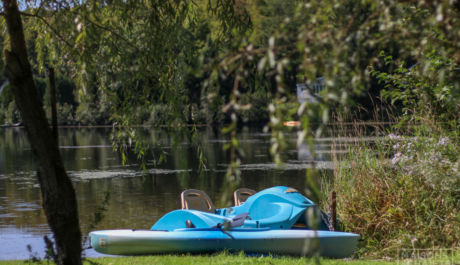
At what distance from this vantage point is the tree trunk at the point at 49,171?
141 inches

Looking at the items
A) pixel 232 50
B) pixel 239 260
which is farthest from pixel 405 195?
pixel 232 50

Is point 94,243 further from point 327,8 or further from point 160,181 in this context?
point 160,181

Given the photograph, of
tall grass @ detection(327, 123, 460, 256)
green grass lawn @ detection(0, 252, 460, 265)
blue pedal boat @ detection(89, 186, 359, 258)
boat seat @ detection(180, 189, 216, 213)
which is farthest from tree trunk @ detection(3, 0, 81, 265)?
boat seat @ detection(180, 189, 216, 213)

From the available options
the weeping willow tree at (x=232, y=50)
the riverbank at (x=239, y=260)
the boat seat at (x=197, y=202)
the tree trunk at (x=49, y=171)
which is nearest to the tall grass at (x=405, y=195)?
the riverbank at (x=239, y=260)

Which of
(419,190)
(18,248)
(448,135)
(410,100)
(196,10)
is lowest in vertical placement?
(18,248)

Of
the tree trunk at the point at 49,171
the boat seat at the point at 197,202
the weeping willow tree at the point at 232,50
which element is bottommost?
the boat seat at the point at 197,202

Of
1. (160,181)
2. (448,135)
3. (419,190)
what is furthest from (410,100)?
(160,181)

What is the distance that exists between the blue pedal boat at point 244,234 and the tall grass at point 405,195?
1.58 feet

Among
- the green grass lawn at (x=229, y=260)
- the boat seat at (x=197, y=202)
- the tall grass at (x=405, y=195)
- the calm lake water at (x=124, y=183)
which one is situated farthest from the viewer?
the calm lake water at (x=124, y=183)

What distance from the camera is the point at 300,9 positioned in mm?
2623

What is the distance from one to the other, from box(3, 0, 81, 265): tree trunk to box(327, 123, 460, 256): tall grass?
4.38 m

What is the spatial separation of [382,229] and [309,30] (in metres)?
5.52

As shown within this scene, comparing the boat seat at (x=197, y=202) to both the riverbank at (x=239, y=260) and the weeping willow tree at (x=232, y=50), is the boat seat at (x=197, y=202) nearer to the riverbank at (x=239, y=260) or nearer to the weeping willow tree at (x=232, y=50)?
the riverbank at (x=239, y=260)

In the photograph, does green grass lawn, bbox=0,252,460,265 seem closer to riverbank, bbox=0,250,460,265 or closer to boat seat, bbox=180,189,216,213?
riverbank, bbox=0,250,460,265
